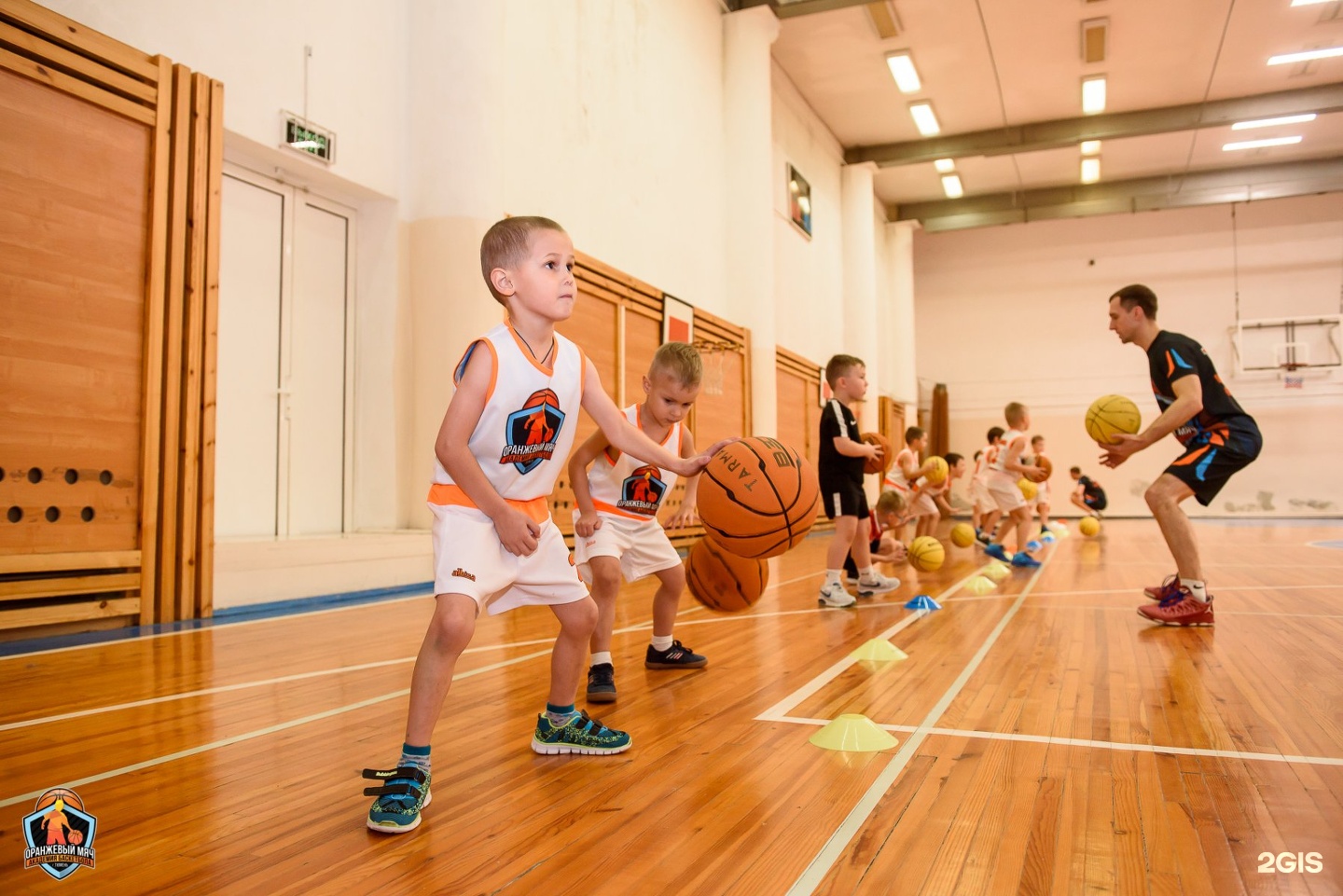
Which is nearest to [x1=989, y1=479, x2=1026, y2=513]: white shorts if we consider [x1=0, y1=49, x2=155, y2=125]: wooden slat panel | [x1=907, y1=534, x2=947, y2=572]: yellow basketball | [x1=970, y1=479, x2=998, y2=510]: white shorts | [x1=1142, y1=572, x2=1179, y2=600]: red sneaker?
[x1=970, y1=479, x2=998, y2=510]: white shorts

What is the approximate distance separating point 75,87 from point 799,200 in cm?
1182

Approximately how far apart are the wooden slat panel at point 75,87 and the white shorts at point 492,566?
3.99 m

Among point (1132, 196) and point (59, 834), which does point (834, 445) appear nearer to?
point (59, 834)

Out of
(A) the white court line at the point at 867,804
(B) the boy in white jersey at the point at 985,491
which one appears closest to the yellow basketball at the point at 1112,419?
(A) the white court line at the point at 867,804

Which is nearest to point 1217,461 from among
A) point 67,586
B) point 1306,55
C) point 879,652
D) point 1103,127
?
point 879,652

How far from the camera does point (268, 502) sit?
21.7ft

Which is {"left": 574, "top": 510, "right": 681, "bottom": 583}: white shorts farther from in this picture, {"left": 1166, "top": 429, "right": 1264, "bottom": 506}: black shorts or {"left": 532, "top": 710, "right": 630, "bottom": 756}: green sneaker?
{"left": 1166, "top": 429, "right": 1264, "bottom": 506}: black shorts

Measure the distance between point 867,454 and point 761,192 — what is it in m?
7.23

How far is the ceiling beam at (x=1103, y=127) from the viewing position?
51.2 feet

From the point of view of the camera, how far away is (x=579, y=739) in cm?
260

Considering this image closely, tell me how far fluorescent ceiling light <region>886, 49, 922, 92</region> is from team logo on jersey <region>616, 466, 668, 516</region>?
1238 cm

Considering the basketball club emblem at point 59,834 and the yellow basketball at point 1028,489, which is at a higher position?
the yellow basketball at point 1028,489

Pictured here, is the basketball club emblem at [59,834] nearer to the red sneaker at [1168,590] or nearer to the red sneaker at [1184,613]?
the red sneaker at [1184,613]

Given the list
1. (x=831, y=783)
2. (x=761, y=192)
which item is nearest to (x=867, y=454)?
(x=831, y=783)
